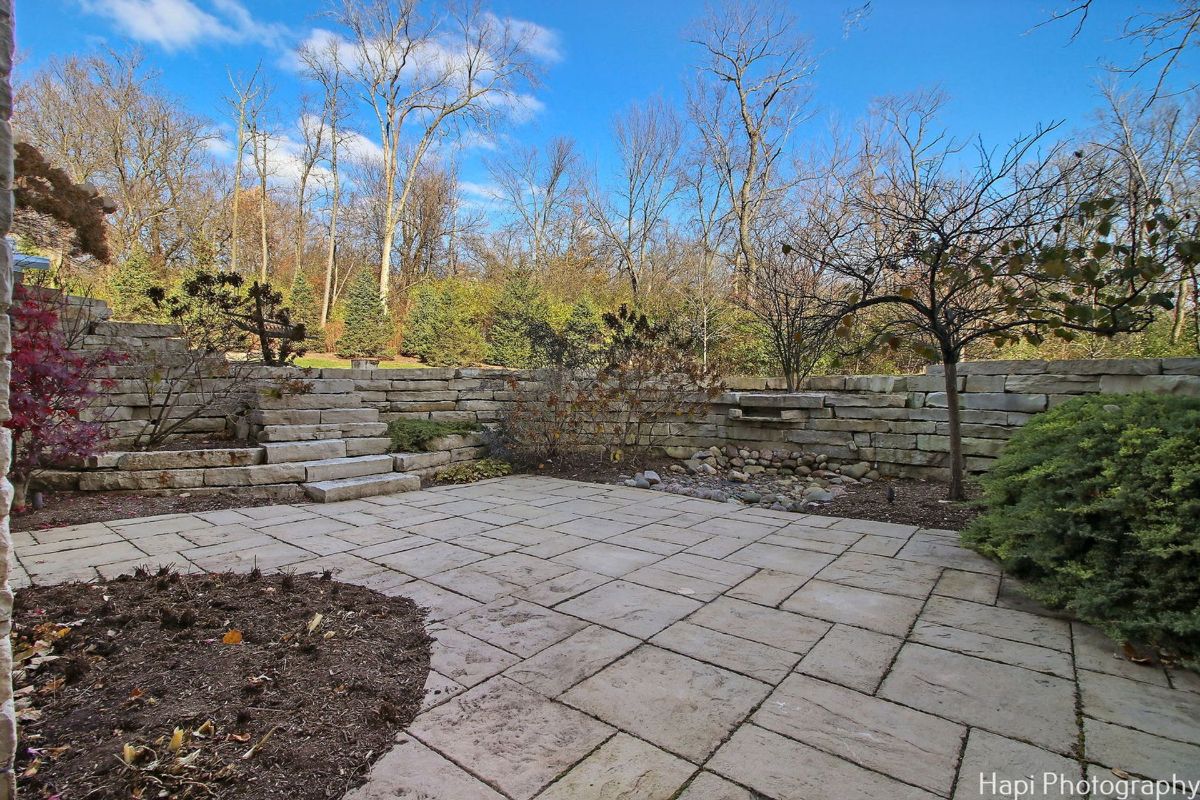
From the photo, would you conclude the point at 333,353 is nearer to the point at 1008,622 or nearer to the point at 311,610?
the point at 311,610

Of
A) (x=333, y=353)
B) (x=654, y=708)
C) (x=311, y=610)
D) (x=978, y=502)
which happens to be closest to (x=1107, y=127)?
(x=978, y=502)

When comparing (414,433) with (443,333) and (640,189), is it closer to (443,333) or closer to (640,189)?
(443,333)

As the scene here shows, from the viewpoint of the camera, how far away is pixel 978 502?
2863 millimetres

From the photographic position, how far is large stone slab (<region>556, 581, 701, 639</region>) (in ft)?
6.70

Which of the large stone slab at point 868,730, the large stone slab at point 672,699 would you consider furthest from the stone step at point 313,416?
the large stone slab at point 868,730

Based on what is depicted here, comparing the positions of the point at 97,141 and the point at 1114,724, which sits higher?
the point at 97,141

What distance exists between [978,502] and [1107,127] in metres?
9.38

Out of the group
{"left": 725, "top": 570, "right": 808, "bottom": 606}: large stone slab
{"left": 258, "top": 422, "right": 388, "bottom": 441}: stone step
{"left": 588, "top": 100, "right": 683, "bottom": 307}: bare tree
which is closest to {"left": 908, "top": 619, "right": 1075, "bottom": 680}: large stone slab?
{"left": 725, "top": 570, "right": 808, "bottom": 606}: large stone slab

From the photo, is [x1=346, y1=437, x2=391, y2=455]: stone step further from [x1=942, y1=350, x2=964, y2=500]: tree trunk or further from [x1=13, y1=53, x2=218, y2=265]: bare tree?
[x1=13, y1=53, x2=218, y2=265]: bare tree

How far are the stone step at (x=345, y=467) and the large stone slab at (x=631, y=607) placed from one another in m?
2.97

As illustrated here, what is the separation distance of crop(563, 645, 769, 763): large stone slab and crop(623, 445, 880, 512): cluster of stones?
250 cm

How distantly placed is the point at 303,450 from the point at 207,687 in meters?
3.49

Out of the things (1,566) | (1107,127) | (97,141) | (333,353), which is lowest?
(1,566)

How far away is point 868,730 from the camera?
141 centimetres
